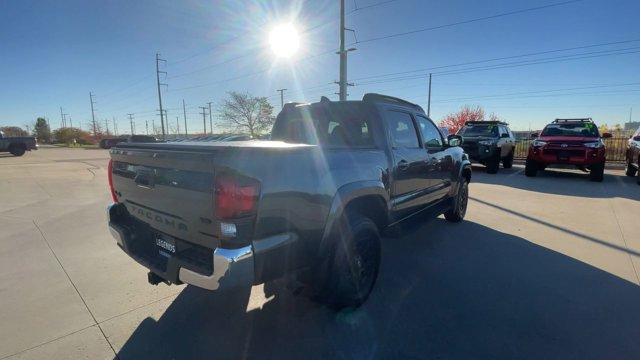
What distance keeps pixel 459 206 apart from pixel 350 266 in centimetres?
360

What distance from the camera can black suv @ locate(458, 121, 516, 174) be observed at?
12.1m

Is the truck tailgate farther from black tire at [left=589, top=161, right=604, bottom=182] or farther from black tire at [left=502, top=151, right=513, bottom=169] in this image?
black tire at [left=502, top=151, right=513, bottom=169]

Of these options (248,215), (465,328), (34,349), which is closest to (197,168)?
(248,215)

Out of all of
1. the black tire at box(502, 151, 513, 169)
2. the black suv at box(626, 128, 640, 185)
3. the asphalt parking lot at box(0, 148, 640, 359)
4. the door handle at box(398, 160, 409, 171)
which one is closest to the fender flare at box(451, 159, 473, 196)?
the asphalt parking lot at box(0, 148, 640, 359)

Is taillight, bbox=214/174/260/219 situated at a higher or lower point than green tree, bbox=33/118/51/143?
lower

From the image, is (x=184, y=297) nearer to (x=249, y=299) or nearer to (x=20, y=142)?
(x=249, y=299)

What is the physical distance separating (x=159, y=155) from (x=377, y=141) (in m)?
2.04

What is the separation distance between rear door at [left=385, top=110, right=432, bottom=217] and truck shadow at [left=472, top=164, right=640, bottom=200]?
20.9 ft

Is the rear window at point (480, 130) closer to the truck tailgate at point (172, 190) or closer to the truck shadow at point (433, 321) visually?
the truck shadow at point (433, 321)

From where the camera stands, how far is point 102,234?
211 inches

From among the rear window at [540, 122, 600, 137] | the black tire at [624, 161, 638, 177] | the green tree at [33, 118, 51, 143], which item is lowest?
the black tire at [624, 161, 638, 177]

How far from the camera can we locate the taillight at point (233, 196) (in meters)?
2.09

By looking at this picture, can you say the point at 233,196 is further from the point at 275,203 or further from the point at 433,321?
the point at 433,321

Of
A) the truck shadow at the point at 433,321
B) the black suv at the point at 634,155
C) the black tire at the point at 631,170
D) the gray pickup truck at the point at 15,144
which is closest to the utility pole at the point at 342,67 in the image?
the black suv at the point at 634,155
